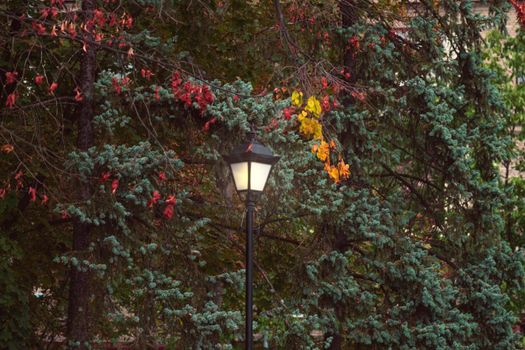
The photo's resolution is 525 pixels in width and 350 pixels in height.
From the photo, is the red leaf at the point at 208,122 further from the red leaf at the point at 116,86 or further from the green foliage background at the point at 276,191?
the red leaf at the point at 116,86

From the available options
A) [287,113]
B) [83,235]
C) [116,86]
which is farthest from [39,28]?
[83,235]

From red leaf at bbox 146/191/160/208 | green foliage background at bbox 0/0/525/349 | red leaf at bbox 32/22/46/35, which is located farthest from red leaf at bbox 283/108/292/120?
red leaf at bbox 32/22/46/35

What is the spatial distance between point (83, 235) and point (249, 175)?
3524 millimetres

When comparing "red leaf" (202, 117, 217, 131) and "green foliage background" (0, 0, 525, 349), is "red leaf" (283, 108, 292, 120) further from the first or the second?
"red leaf" (202, 117, 217, 131)

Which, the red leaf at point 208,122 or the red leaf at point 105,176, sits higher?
the red leaf at point 208,122

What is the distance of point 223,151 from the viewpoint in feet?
45.2

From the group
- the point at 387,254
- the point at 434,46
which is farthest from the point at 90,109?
the point at 434,46

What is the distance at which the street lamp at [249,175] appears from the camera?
429 inches

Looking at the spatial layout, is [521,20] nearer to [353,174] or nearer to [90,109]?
[353,174]

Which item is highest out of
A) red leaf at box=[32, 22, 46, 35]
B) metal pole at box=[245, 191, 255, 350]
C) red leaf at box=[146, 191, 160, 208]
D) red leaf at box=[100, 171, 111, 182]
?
red leaf at box=[32, 22, 46, 35]

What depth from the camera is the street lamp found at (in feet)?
35.8

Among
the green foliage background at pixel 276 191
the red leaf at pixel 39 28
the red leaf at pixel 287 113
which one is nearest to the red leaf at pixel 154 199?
the green foliage background at pixel 276 191

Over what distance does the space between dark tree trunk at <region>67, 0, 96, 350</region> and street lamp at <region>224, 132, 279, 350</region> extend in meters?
2.57

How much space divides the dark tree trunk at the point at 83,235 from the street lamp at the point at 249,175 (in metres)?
2.57
